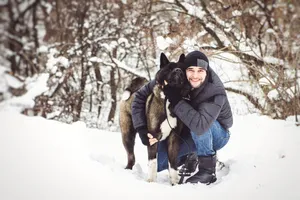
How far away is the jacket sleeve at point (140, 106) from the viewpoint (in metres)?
3.04

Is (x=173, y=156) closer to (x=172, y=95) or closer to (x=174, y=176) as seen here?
(x=174, y=176)

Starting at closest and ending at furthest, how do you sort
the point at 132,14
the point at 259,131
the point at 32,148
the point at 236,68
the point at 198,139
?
the point at 32,148 → the point at 198,139 → the point at 259,131 → the point at 236,68 → the point at 132,14

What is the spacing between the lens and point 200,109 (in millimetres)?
2910

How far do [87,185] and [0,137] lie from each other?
3.76 ft

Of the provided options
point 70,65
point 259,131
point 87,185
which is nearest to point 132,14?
point 70,65

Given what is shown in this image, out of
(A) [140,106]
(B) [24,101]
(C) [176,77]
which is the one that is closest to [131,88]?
(A) [140,106]

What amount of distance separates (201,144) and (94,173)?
3.50 ft

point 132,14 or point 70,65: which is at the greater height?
point 132,14

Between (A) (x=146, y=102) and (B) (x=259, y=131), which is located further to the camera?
(B) (x=259, y=131)

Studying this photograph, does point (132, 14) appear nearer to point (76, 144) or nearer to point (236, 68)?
point (236, 68)

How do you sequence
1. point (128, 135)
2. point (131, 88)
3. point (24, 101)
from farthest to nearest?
point (24, 101) < point (131, 88) < point (128, 135)

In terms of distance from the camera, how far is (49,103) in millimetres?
7109

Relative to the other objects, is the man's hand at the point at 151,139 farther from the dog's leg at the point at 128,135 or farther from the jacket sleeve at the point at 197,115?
the dog's leg at the point at 128,135

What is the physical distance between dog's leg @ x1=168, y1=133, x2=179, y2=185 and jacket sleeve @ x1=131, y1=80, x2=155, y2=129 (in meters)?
0.31
